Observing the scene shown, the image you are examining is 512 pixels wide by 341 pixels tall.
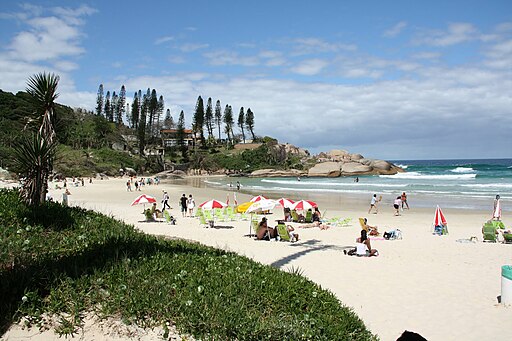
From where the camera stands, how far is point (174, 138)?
106688mm

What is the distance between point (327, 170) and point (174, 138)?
43.0 metres

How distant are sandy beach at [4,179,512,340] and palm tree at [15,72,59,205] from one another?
4179mm

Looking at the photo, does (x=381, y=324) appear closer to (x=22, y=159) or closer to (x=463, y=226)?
(x=22, y=159)

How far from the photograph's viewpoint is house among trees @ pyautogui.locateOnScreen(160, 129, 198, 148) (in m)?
104

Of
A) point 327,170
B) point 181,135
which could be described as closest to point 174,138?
point 181,135

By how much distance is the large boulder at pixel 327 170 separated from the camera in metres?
82.2

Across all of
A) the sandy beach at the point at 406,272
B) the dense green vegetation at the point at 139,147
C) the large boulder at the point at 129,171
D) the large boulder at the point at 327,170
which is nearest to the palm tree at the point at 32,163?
the sandy beach at the point at 406,272

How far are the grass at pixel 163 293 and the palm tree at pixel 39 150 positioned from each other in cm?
174

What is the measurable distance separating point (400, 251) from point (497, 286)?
402 centimetres

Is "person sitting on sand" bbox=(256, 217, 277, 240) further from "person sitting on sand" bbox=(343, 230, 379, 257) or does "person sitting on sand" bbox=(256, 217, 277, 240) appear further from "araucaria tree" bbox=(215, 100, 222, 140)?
"araucaria tree" bbox=(215, 100, 222, 140)

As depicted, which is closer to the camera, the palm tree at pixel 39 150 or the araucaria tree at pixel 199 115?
the palm tree at pixel 39 150

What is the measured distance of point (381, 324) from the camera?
6.70 meters

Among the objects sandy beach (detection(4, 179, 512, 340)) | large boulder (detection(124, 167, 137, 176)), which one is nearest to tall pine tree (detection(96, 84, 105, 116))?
large boulder (detection(124, 167, 137, 176))

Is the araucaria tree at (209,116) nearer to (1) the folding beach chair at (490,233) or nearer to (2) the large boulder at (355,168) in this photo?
(2) the large boulder at (355,168)
